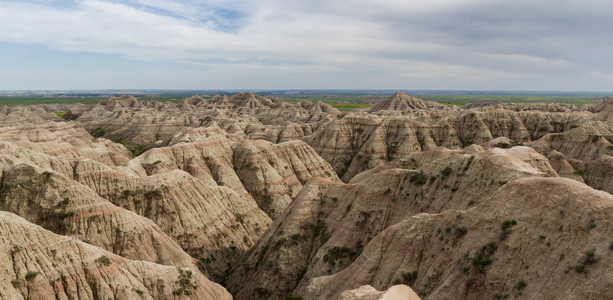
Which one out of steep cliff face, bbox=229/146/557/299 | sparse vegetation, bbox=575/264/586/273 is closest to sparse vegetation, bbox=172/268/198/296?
steep cliff face, bbox=229/146/557/299

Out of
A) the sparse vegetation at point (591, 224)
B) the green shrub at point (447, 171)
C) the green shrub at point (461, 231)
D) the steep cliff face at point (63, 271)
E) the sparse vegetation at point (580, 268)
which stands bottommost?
the steep cliff face at point (63, 271)

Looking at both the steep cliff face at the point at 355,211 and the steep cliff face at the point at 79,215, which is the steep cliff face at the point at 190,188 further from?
the steep cliff face at the point at 355,211

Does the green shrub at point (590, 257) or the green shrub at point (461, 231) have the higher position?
the green shrub at point (590, 257)

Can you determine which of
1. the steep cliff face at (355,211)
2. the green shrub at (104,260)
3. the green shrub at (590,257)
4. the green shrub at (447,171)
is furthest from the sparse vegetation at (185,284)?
the green shrub at (590,257)

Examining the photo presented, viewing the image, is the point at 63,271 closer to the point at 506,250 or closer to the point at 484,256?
the point at 484,256

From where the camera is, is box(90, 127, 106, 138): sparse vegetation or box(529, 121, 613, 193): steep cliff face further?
box(90, 127, 106, 138): sparse vegetation

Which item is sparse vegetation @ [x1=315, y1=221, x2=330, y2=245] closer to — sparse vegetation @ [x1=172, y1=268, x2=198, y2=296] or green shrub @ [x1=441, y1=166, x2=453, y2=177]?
green shrub @ [x1=441, y1=166, x2=453, y2=177]

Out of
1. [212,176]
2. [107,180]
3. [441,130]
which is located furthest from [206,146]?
[441,130]
